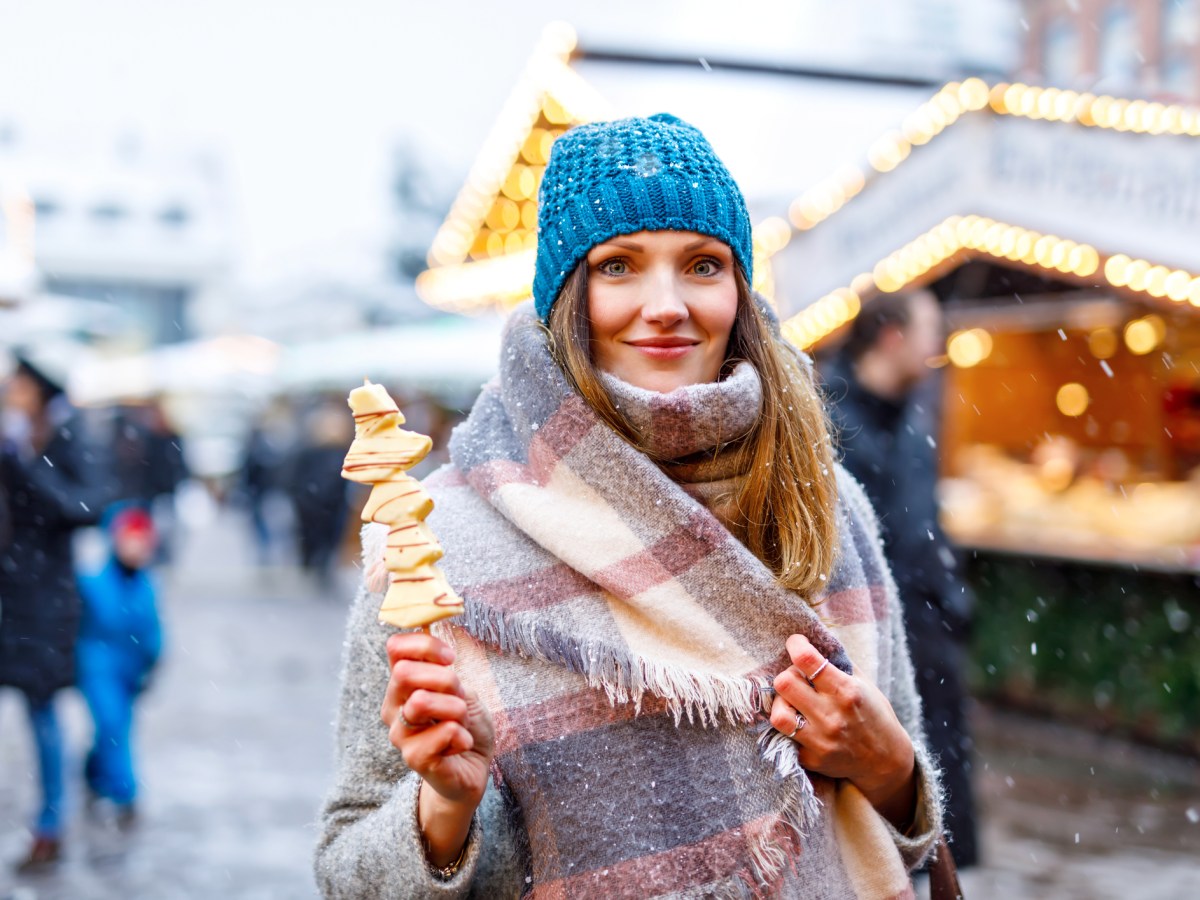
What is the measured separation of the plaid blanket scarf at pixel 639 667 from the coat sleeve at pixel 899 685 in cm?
13

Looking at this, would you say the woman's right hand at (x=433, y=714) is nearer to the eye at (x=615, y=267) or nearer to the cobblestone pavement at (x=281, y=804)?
the eye at (x=615, y=267)

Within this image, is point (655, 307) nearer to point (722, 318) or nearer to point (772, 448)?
point (722, 318)

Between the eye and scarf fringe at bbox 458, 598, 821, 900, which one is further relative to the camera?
the eye

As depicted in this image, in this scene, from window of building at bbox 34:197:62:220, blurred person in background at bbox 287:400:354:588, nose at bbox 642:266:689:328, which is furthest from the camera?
window of building at bbox 34:197:62:220

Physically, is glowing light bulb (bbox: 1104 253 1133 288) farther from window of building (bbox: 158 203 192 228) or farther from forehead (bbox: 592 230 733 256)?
window of building (bbox: 158 203 192 228)

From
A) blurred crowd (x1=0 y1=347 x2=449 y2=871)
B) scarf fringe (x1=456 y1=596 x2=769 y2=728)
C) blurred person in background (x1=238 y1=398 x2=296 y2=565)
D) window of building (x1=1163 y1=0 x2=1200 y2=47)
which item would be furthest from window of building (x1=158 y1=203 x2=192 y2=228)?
scarf fringe (x1=456 y1=596 x2=769 y2=728)

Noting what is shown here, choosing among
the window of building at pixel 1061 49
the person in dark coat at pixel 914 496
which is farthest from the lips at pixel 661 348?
the window of building at pixel 1061 49

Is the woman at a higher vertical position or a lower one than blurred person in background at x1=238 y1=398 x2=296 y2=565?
lower

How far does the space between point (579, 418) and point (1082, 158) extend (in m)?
4.79

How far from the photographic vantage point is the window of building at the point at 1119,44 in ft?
84.3

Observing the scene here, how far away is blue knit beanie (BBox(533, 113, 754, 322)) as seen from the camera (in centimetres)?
176

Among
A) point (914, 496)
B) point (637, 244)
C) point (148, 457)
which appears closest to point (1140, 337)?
point (914, 496)

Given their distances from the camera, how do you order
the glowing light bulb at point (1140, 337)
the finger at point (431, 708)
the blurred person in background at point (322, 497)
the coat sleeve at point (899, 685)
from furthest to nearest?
1. the blurred person in background at point (322, 497)
2. the glowing light bulb at point (1140, 337)
3. the coat sleeve at point (899, 685)
4. the finger at point (431, 708)

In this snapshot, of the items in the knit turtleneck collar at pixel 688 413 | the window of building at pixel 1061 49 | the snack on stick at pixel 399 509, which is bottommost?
the snack on stick at pixel 399 509
